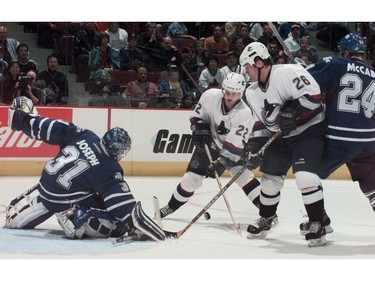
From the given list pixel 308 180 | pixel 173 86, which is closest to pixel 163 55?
pixel 173 86

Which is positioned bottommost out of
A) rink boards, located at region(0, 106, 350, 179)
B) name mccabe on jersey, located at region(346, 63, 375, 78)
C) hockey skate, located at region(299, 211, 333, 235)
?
rink boards, located at region(0, 106, 350, 179)

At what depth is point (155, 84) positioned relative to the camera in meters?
6.64

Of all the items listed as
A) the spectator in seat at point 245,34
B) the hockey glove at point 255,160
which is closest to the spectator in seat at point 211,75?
the spectator in seat at point 245,34

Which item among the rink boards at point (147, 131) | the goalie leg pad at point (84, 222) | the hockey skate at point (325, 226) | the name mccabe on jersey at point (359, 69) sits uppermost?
the name mccabe on jersey at point (359, 69)

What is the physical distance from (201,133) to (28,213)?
1.15 metres

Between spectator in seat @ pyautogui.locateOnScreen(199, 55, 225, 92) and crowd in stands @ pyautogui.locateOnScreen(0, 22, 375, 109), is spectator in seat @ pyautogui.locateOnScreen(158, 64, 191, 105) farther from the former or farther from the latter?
spectator in seat @ pyautogui.locateOnScreen(199, 55, 225, 92)

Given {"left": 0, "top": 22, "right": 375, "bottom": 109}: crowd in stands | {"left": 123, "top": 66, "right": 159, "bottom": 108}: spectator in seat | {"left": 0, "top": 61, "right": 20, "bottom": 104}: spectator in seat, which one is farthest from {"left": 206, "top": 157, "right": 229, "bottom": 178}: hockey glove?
{"left": 0, "top": 61, "right": 20, "bottom": 104}: spectator in seat

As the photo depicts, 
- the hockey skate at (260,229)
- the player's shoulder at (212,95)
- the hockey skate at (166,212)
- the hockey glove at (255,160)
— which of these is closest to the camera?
the hockey glove at (255,160)

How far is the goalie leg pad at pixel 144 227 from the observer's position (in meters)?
4.14

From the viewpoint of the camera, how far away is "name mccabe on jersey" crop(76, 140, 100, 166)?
4.20 m

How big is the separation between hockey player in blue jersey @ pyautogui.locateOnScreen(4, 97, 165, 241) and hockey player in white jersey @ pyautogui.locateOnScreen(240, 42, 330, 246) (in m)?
0.69

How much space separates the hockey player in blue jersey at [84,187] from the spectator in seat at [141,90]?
229 cm

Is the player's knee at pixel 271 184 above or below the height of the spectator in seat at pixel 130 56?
below

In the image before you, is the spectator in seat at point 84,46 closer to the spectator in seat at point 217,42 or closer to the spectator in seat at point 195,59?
the spectator in seat at point 195,59
